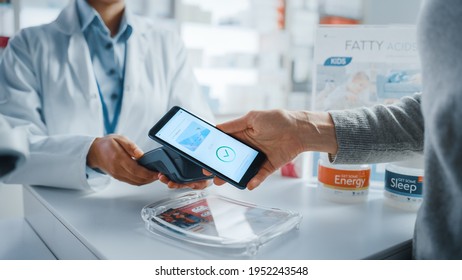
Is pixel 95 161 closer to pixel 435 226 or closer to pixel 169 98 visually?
pixel 169 98

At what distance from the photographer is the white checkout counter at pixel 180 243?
1.71 ft

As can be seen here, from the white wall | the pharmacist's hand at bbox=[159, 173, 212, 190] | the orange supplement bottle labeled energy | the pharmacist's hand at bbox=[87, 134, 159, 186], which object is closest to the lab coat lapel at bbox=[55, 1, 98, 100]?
the pharmacist's hand at bbox=[87, 134, 159, 186]

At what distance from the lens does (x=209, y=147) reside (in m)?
0.68

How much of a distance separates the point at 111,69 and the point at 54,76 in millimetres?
150

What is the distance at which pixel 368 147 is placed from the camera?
2.29ft

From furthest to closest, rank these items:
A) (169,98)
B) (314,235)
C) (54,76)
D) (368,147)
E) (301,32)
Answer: (301,32), (169,98), (54,76), (368,147), (314,235)

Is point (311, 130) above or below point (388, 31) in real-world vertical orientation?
below

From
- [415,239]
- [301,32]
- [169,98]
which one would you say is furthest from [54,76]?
[301,32]

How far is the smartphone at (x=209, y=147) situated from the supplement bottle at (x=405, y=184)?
25 cm

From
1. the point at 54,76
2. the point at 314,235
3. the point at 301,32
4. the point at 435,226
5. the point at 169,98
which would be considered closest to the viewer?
the point at 435,226

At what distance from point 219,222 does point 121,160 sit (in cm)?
25

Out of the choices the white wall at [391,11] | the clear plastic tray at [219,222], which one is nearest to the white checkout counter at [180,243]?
the clear plastic tray at [219,222]

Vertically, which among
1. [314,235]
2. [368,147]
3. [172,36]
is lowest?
[314,235]

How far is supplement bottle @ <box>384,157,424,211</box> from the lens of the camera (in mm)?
704
